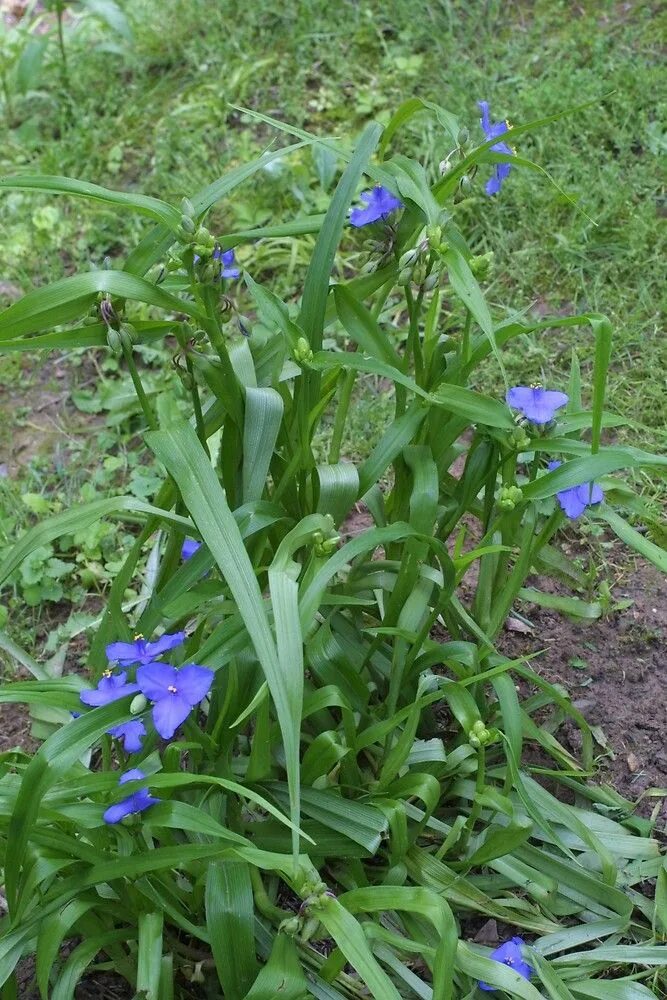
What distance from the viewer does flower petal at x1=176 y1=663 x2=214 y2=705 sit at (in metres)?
1.13

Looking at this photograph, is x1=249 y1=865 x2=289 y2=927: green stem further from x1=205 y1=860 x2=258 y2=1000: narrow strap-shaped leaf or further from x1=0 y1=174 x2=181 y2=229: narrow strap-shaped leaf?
x1=0 y1=174 x2=181 y2=229: narrow strap-shaped leaf

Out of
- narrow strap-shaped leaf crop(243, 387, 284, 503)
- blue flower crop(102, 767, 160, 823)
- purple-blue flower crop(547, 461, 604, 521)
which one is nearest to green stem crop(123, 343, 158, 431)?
narrow strap-shaped leaf crop(243, 387, 284, 503)

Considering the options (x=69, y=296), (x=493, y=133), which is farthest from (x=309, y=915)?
(x=493, y=133)

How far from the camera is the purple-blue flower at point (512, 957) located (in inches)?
51.1

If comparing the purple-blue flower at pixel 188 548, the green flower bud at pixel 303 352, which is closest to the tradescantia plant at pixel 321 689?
the green flower bud at pixel 303 352

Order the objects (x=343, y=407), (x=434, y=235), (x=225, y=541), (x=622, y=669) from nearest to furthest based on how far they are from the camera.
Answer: (x=225, y=541), (x=434, y=235), (x=343, y=407), (x=622, y=669)

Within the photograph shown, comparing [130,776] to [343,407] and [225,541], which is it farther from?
[343,407]

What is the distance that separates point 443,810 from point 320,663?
1.23ft

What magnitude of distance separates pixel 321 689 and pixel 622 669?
74cm

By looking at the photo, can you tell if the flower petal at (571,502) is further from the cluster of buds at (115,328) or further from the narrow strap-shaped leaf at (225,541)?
the cluster of buds at (115,328)

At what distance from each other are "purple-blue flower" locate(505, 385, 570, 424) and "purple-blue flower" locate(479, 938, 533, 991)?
28.3 inches

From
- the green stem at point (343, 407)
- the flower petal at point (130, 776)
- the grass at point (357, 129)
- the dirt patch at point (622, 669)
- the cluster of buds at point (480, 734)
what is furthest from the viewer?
the grass at point (357, 129)

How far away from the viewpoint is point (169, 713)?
111 centimetres

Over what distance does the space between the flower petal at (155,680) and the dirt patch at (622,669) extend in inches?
31.3
